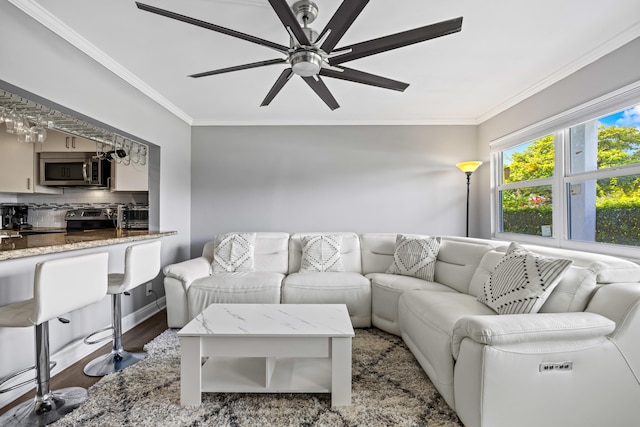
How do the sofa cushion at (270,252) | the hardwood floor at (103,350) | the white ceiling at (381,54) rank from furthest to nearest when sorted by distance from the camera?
the sofa cushion at (270,252) < the hardwood floor at (103,350) < the white ceiling at (381,54)

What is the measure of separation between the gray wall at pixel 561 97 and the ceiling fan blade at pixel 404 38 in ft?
5.40

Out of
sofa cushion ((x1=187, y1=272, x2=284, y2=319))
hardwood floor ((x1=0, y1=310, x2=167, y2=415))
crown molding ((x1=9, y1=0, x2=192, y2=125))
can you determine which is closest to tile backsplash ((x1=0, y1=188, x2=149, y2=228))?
crown molding ((x1=9, y1=0, x2=192, y2=125))

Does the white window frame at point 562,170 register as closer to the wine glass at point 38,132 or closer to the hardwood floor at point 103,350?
the hardwood floor at point 103,350

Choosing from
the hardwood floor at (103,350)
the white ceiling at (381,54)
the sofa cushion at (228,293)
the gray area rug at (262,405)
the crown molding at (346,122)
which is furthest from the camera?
the crown molding at (346,122)

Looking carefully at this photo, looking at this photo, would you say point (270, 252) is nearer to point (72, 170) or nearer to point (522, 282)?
point (522, 282)

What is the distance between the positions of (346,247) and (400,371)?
1.57 meters

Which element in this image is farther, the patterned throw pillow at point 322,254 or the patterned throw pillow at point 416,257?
the patterned throw pillow at point 322,254

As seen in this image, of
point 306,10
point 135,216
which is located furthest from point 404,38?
point 135,216

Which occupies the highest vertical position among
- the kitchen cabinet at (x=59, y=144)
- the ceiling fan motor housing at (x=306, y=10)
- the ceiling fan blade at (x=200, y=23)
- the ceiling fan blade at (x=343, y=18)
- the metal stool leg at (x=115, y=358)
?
the ceiling fan motor housing at (x=306, y=10)

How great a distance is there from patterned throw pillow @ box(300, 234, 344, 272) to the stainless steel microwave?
10.4 feet

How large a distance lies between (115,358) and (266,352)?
1.39m

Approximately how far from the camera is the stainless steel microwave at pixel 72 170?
13.0 feet

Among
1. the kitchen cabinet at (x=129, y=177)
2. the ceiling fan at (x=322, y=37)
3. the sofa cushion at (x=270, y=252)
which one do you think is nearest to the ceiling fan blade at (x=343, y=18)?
the ceiling fan at (x=322, y=37)

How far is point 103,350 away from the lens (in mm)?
2330
